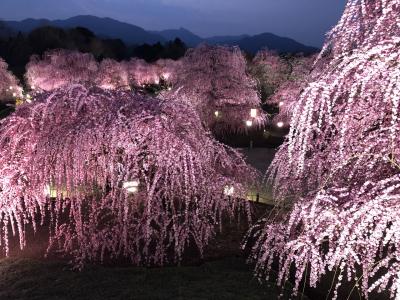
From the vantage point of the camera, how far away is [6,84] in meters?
39.8

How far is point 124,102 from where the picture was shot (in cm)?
848

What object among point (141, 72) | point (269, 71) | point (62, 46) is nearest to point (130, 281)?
point (269, 71)

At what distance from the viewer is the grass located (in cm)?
756

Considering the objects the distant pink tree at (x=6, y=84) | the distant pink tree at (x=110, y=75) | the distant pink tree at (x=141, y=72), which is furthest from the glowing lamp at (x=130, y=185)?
the distant pink tree at (x=141, y=72)

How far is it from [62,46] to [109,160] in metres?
69.4

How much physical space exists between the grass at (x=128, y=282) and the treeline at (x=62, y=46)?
188 ft

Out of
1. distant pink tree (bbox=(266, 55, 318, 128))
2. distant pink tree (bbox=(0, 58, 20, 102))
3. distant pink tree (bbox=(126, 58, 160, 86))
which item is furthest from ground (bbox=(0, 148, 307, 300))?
distant pink tree (bbox=(126, 58, 160, 86))

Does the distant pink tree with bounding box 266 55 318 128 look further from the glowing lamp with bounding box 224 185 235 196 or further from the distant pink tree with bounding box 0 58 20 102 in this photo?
the distant pink tree with bounding box 0 58 20 102

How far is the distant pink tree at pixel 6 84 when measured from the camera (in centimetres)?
3908

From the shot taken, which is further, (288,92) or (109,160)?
(288,92)

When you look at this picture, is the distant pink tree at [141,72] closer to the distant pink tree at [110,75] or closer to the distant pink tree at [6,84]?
the distant pink tree at [110,75]

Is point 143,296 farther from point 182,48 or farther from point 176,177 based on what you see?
point 182,48

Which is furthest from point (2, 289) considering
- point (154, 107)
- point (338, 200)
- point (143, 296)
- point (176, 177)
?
point (338, 200)

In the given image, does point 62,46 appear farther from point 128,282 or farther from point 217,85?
point 128,282
